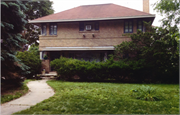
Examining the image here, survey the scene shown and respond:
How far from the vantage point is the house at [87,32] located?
15.6 metres

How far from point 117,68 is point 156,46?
3330 mm

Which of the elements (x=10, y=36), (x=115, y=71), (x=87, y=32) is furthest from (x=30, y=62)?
(x=10, y=36)

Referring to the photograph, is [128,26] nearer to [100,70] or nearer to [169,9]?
[100,70]

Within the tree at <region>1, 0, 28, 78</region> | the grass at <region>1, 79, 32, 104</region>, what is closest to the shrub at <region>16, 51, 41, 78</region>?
the grass at <region>1, 79, 32, 104</region>

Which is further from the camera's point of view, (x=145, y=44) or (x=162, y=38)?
(x=145, y=44)

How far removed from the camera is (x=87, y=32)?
16172mm

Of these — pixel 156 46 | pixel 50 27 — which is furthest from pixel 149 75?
pixel 50 27

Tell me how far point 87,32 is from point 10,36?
34.8 feet

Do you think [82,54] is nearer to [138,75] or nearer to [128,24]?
[128,24]

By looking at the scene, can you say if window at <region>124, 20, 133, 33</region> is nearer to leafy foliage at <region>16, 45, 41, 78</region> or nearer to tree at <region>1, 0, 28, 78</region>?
leafy foliage at <region>16, 45, 41, 78</region>

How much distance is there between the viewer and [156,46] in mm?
11375

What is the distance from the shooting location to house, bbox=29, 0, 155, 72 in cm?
1555

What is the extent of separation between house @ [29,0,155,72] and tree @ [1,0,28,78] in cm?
900

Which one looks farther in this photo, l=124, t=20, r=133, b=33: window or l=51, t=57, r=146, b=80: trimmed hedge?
l=124, t=20, r=133, b=33: window
